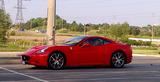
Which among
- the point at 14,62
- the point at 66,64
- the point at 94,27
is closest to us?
the point at 66,64

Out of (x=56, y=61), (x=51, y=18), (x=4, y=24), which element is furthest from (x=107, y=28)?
(x=56, y=61)

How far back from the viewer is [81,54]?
57.6ft

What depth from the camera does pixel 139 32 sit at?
12256cm

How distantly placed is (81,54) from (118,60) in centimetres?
186

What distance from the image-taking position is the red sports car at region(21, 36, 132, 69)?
16750 millimetres

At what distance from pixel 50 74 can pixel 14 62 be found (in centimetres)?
512

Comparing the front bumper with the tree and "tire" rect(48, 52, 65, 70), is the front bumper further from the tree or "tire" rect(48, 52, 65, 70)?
the tree

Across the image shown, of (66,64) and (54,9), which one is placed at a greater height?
(54,9)

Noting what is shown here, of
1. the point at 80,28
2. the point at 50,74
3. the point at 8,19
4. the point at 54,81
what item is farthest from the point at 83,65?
the point at 80,28

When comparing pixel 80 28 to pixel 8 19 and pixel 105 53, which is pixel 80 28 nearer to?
pixel 8 19

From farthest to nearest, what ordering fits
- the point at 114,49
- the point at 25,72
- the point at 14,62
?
the point at 14,62
the point at 114,49
the point at 25,72

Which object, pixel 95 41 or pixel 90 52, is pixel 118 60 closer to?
pixel 95 41

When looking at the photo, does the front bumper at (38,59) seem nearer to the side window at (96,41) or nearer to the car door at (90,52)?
the car door at (90,52)

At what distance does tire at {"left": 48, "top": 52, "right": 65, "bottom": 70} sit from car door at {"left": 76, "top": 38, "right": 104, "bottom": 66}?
0.80m
